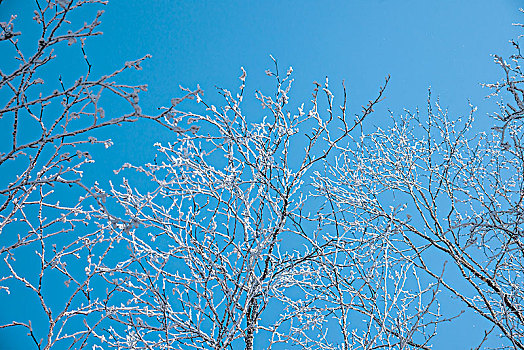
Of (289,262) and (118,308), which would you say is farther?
(289,262)

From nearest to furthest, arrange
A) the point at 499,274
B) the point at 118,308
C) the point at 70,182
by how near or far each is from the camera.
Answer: the point at 70,182 → the point at 118,308 → the point at 499,274

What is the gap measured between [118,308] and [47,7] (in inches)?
71.4

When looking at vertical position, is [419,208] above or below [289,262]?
above

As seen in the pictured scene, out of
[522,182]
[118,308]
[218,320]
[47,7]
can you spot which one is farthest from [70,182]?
[522,182]

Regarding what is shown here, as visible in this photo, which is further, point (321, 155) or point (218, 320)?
point (321, 155)

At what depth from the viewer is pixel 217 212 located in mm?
3201

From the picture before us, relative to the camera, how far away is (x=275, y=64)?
330 centimetres

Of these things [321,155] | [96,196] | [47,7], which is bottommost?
[96,196]

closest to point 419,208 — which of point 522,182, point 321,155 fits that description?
point 522,182

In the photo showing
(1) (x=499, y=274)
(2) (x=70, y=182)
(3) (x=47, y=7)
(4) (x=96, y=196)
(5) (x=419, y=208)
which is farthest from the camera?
(5) (x=419, y=208)

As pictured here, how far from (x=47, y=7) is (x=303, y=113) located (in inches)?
72.1

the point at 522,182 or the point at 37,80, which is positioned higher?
the point at 522,182

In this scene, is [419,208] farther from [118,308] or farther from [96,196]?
[96,196]

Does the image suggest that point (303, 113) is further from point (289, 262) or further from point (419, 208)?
point (419, 208)
